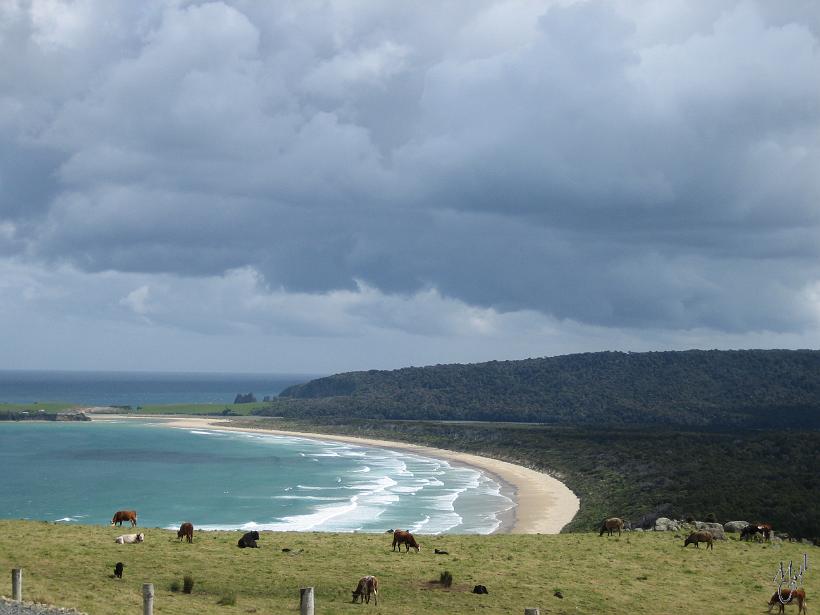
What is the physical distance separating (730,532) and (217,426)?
157907 mm

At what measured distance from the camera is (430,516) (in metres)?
74.9

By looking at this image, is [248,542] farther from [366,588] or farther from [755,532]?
[755,532]

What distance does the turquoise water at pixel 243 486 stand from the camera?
74.2 meters

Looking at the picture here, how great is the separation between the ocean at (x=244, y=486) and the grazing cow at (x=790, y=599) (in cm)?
3586

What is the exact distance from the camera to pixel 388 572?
33.4 metres

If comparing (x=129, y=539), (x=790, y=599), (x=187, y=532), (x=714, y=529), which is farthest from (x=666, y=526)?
(x=129, y=539)

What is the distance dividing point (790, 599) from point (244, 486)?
246 feet

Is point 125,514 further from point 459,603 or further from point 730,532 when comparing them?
point 730,532

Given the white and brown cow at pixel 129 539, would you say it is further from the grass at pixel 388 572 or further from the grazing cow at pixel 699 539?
the grazing cow at pixel 699 539

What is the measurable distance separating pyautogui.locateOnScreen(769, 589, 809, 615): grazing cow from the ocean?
35.9 metres

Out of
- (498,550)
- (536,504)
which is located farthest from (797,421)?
(498,550)

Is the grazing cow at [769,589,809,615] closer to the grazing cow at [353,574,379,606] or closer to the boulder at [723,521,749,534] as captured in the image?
the grazing cow at [353,574,379,606]

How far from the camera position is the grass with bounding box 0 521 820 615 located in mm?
28062

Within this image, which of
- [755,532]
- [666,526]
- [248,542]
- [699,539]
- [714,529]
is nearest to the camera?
[248,542]
